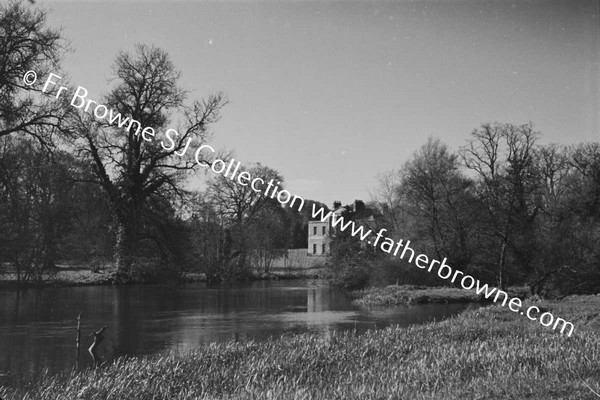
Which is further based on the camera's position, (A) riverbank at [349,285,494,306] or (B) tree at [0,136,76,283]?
(A) riverbank at [349,285,494,306]

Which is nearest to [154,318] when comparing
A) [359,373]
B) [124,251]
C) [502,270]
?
[359,373]

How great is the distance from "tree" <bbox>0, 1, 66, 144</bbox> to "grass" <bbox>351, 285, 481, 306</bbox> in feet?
57.8

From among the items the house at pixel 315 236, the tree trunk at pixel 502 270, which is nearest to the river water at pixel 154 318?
Result: the tree trunk at pixel 502 270

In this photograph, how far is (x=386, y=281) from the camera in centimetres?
3988

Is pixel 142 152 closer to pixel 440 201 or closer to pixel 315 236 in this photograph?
pixel 440 201

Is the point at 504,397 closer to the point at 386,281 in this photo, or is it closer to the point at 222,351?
the point at 222,351

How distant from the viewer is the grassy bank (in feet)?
27.3

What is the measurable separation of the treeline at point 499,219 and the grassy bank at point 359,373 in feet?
65.4

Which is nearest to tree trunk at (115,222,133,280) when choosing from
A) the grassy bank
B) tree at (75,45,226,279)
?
tree at (75,45,226,279)

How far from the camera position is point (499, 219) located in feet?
129

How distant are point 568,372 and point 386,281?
30811mm

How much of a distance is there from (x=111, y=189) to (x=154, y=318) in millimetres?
15659

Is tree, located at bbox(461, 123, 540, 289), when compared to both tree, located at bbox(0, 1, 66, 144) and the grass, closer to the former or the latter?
the grass

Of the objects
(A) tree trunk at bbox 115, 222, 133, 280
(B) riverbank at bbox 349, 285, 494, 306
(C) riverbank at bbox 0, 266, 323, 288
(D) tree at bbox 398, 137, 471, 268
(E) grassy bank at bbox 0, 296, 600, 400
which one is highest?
(D) tree at bbox 398, 137, 471, 268
